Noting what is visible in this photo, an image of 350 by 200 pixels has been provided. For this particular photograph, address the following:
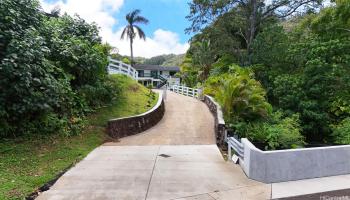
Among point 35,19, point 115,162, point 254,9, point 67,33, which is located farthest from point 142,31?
point 115,162

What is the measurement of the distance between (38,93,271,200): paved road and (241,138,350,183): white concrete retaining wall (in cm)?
31

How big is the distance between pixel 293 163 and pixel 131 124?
23.0 feet

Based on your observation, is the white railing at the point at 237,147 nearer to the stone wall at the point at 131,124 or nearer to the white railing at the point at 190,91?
the stone wall at the point at 131,124

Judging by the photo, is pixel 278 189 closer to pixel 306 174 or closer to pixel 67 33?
pixel 306 174

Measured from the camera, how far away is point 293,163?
6.50 metres

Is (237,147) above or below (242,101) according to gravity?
below

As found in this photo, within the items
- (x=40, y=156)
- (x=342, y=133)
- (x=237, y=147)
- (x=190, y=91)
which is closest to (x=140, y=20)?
(x=190, y=91)

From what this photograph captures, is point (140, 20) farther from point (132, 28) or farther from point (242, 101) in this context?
point (242, 101)

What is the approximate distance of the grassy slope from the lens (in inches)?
230

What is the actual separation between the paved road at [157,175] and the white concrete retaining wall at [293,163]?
0.31 metres

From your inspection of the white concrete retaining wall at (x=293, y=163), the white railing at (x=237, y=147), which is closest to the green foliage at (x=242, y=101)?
the white railing at (x=237, y=147)

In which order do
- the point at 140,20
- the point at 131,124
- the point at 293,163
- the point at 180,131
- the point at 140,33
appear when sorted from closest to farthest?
the point at 293,163
the point at 131,124
the point at 180,131
the point at 140,33
the point at 140,20

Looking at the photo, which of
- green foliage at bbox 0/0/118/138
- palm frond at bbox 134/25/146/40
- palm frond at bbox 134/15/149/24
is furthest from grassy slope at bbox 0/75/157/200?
palm frond at bbox 134/15/149/24

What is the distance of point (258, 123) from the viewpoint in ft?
34.9
